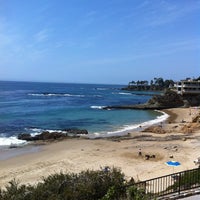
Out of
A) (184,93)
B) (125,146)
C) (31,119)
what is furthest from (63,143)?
(184,93)

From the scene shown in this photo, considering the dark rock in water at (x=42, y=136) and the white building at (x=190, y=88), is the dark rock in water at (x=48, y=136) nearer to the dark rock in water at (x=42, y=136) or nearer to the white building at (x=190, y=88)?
the dark rock in water at (x=42, y=136)

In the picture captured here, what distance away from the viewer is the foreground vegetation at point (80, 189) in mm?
11680

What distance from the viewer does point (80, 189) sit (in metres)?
12.3

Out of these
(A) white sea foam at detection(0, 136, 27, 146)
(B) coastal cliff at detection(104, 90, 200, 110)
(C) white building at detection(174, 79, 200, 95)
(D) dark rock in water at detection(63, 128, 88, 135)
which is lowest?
(A) white sea foam at detection(0, 136, 27, 146)

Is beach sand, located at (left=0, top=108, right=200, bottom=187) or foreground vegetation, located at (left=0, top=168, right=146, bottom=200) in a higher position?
foreground vegetation, located at (left=0, top=168, right=146, bottom=200)

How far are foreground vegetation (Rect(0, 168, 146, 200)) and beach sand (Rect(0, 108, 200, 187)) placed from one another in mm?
9759

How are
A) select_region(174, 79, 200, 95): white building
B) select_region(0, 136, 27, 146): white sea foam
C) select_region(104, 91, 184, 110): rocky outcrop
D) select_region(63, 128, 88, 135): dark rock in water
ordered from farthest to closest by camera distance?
1. select_region(174, 79, 200, 95): white building
2. select_region(104, 91, 184, 110): rocky outcrop
3. select_region(63, 128, 88, 135): dark rock in water
4. select_region(0, 136, 27, 146): white sea foam

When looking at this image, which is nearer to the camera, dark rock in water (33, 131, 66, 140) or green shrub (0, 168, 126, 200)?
green shrub (0, 168, 126, 200)

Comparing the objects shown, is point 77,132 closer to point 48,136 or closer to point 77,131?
point 77,131

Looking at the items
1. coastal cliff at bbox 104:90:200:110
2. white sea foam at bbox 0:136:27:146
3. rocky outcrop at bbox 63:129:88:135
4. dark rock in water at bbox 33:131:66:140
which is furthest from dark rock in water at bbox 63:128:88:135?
coastal cliff at bbox 104:90:200:110

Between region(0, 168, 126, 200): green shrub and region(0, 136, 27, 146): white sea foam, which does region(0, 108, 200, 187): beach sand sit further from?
region(0, 168, 126, 200): green shrub

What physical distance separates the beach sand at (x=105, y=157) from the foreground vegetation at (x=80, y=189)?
9.76 metres

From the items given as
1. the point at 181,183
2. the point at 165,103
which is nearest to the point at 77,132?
the point at 181,183

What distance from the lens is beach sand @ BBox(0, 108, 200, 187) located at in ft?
81.0
